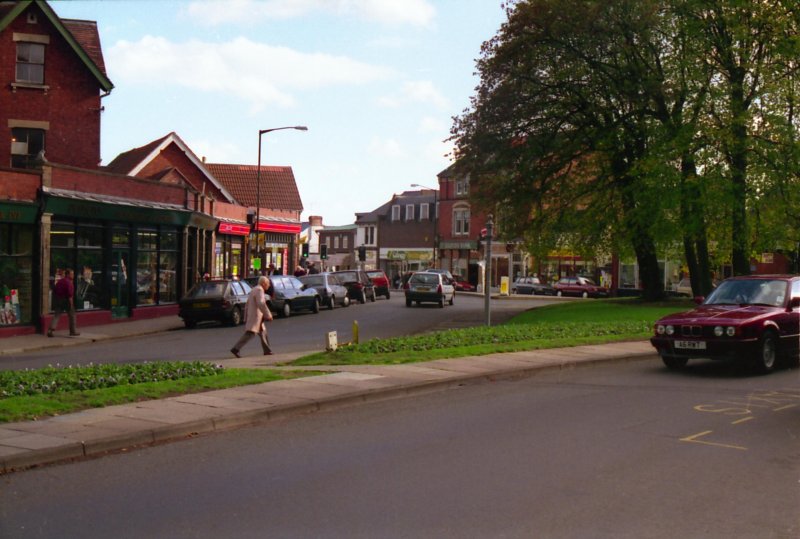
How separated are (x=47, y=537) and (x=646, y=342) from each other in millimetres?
17199

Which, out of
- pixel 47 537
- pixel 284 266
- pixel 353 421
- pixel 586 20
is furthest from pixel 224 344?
pixel 284 266

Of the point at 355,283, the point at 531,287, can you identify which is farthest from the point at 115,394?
the point at 531,287

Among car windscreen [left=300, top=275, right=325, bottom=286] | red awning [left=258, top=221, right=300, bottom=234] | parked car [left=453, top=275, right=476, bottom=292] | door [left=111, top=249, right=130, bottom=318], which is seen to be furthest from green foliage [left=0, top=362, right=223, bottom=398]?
parked car [left=453, top=275, right=476, bottom=292]

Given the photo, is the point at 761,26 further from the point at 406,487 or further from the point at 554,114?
the point at 406,487

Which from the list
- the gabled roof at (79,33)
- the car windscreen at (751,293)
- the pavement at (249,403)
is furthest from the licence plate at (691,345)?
the gabled roof at (79,33)

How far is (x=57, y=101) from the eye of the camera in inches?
1245

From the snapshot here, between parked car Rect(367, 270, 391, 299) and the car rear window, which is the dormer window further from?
parked car Rect(367, 270, 391, 299)

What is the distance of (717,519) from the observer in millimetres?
6094

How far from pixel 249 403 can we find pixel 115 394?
178 centimetres

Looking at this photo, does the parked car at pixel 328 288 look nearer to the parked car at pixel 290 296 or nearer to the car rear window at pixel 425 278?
the parked car at pixel 290 296

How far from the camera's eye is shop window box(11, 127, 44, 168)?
3070cm

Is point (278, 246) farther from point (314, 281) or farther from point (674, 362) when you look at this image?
point (674, 362)

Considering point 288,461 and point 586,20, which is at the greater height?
point 586,20

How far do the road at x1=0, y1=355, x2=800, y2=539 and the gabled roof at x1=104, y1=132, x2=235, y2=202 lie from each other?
32761mm
